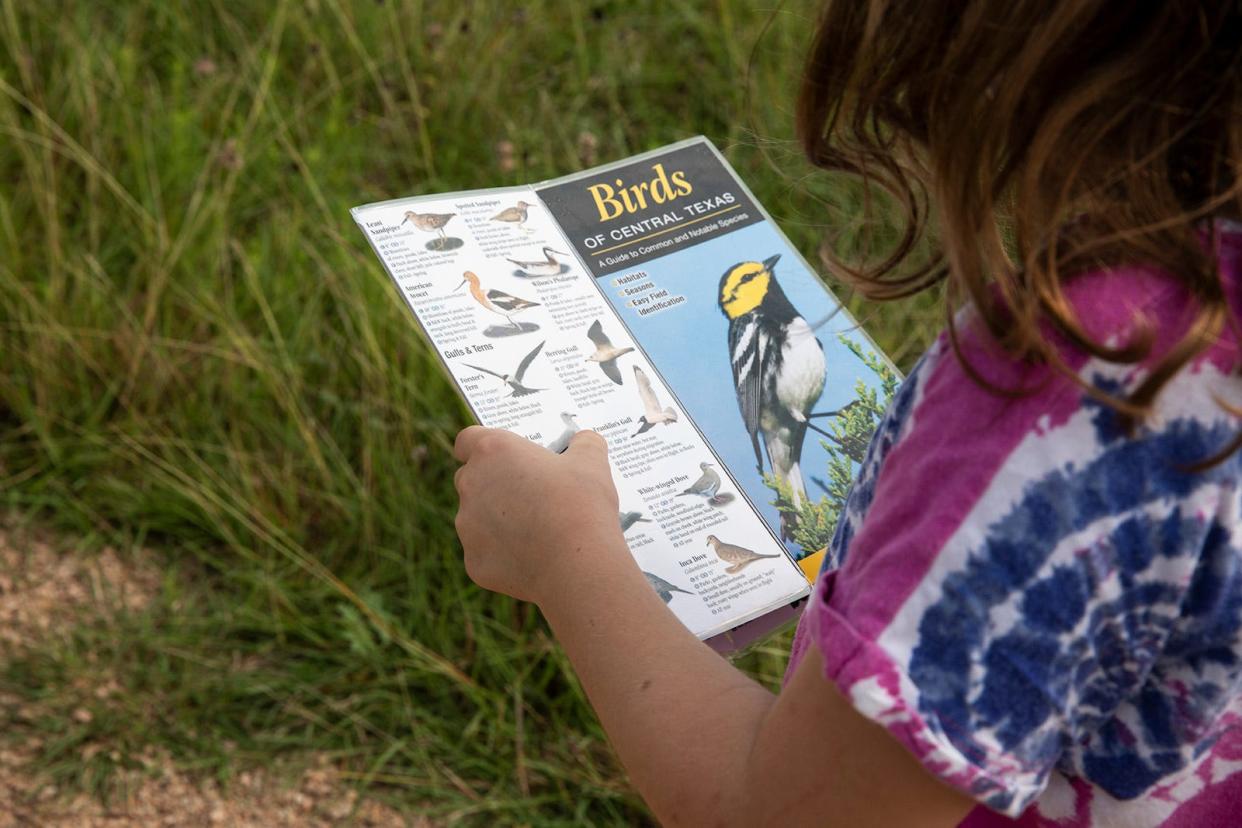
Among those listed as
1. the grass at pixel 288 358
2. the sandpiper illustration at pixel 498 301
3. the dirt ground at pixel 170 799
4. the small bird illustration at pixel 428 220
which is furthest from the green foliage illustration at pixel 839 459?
the dirt ground at pixel 170 799

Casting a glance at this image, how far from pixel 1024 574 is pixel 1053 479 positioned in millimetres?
42

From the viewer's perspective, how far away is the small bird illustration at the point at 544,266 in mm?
1037

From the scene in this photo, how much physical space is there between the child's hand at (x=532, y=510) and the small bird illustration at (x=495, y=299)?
0.35 feet

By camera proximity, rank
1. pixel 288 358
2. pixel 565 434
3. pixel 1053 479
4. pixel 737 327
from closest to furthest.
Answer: pixel 1053 479
pixel 565 434
pixel 737 327
pixel 288 358

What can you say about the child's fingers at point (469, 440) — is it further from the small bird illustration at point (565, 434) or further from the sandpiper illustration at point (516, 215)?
the sandpiper illustration at point (516, 215)

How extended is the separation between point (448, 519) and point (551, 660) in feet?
0.89

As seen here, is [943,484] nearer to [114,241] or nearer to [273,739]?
[273,739]

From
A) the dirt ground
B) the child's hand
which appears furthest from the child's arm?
the dirt ground

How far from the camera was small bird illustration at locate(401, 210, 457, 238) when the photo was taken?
3.31 ft

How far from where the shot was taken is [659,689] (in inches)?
27.9

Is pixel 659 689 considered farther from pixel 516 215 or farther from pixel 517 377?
pixel 516 215

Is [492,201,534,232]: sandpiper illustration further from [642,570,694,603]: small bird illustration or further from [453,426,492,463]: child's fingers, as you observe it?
[642,570,694,603]: small bird illustration

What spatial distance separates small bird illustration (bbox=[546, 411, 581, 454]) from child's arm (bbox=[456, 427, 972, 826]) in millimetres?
16

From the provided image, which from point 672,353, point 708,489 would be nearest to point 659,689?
point 708,489
